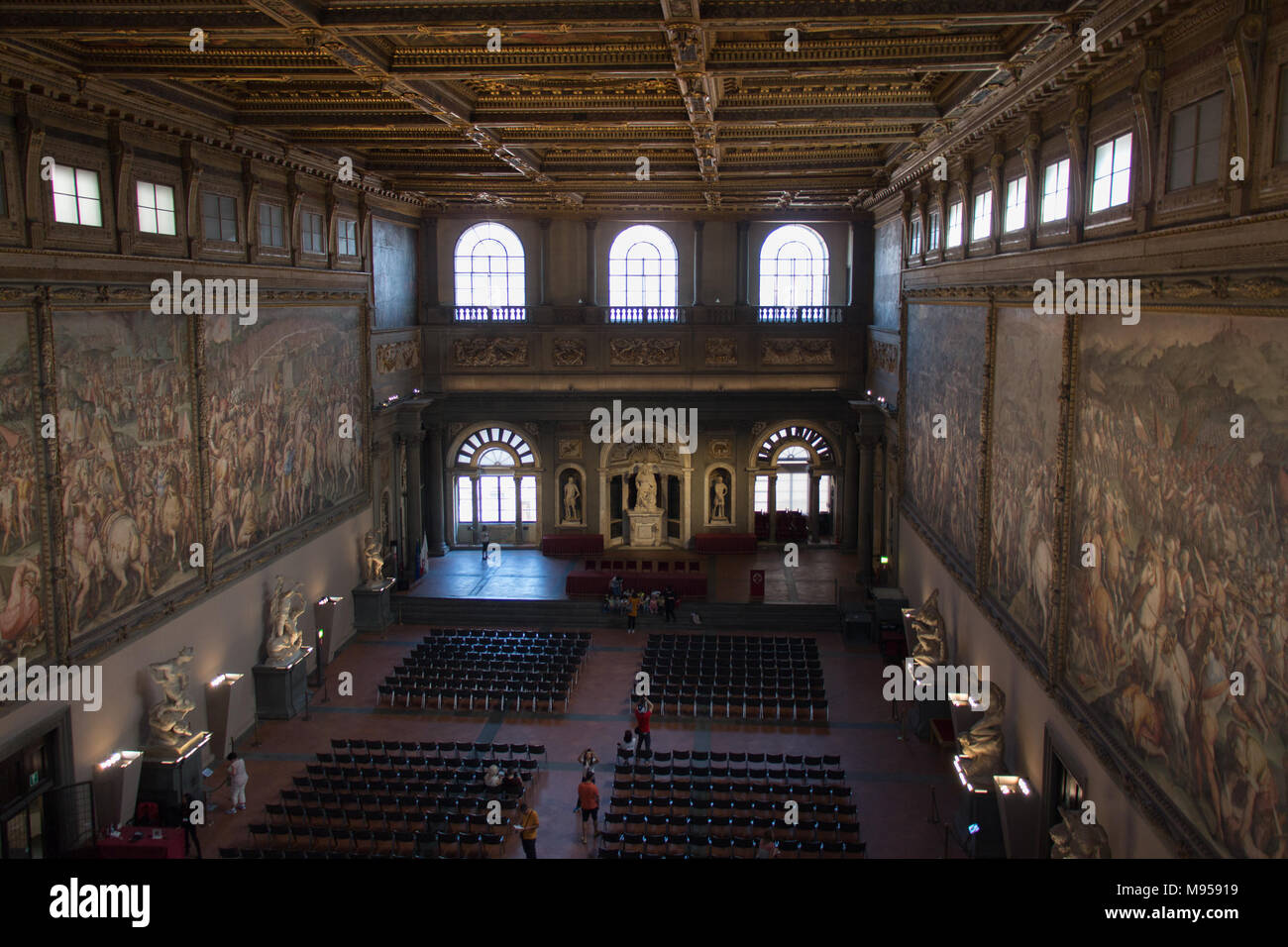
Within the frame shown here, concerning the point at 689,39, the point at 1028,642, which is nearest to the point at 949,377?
the point at 1028,642

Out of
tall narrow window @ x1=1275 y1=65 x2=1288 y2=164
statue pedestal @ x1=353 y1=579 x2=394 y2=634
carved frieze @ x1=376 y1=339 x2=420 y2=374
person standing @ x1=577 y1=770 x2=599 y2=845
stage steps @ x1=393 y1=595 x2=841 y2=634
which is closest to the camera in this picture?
tall narrow window @ x1=1275 y1=65 x2=1288 y2=164

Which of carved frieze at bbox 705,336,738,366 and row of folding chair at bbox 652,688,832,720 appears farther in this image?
carved frieze at bbox 705,336,738,366

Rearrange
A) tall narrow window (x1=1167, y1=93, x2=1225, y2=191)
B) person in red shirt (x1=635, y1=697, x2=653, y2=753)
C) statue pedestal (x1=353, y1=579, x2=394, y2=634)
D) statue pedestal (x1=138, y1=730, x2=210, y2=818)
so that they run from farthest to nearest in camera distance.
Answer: statue pedestal (x1=353, y1=579, x2=394, y2=634)
person in red shirt (x1=635, y1=697, x2=653, y2=753)
statue pedestal (x1=138, y1=730, x2=210, y2=818)
tall narrow window (x1=1167, y1=93, x2=1225, y2=191)

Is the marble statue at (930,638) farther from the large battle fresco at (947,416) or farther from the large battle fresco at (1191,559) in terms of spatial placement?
the large battle fresco at (1191,559)

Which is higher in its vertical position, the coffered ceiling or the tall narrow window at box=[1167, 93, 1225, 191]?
the coffered ceiling

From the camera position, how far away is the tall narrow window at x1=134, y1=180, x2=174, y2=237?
590 inches

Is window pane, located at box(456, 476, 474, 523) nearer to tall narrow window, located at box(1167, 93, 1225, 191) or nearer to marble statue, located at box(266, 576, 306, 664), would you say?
marble statue, located at box(266, 576, 306, 664)

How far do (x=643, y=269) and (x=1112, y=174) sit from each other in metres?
21.1

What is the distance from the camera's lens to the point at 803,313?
98.5 feet

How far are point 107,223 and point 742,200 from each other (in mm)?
17473

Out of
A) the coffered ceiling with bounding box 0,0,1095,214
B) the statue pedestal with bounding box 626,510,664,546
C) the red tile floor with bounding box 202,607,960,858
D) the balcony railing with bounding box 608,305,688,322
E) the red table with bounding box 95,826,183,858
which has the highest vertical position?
the coffered ceiling with bounding box 0,0,1095,214

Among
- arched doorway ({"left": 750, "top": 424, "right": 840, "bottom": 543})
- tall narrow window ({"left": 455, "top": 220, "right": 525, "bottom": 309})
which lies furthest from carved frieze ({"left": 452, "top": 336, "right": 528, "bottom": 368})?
arched doorway ({"left": 750, "top": 424, "right": 840, "bottom": 543})

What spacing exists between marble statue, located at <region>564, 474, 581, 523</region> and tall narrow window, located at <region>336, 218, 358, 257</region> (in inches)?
399
